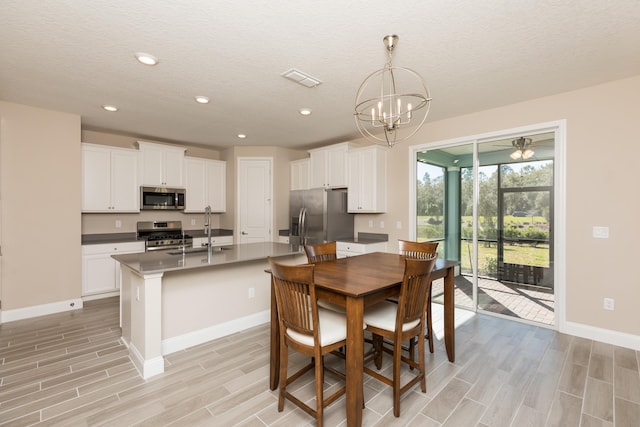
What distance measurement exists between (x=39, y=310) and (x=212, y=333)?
2.56 meters

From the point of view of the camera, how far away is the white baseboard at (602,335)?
2.89 metres

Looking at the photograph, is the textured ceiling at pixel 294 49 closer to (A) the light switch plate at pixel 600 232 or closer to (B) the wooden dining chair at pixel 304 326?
(A) the light switch plate at pixel 600 232

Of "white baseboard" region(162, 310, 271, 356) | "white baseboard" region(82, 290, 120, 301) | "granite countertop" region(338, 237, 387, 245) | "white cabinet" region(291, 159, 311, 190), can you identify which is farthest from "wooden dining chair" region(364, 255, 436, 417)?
"white baseboard" region(82, 290, 120, 301)

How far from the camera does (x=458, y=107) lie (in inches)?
146

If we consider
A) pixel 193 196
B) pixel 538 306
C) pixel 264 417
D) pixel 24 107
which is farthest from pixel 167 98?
pixel 538 306

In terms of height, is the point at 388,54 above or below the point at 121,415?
above

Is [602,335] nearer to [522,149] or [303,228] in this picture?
[522,149]

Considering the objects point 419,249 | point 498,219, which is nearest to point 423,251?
point 419,249

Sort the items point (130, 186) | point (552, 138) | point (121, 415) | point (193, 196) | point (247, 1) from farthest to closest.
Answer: point (193, 196), point (130, 186), point (552, 138), point (121, 415), point (247, 1)

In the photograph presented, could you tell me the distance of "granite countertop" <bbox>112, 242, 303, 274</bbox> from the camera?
2539 mm

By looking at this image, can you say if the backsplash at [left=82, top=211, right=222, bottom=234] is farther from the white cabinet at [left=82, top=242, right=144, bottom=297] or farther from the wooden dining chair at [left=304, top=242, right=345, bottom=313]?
the wooden dining chair at [left=304, top=242, right=345, bottom=313]

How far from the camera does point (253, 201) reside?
587 cm

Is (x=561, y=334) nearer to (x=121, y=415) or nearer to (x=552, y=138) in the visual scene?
(x=552, y=138)

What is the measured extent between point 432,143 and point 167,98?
139 inches
